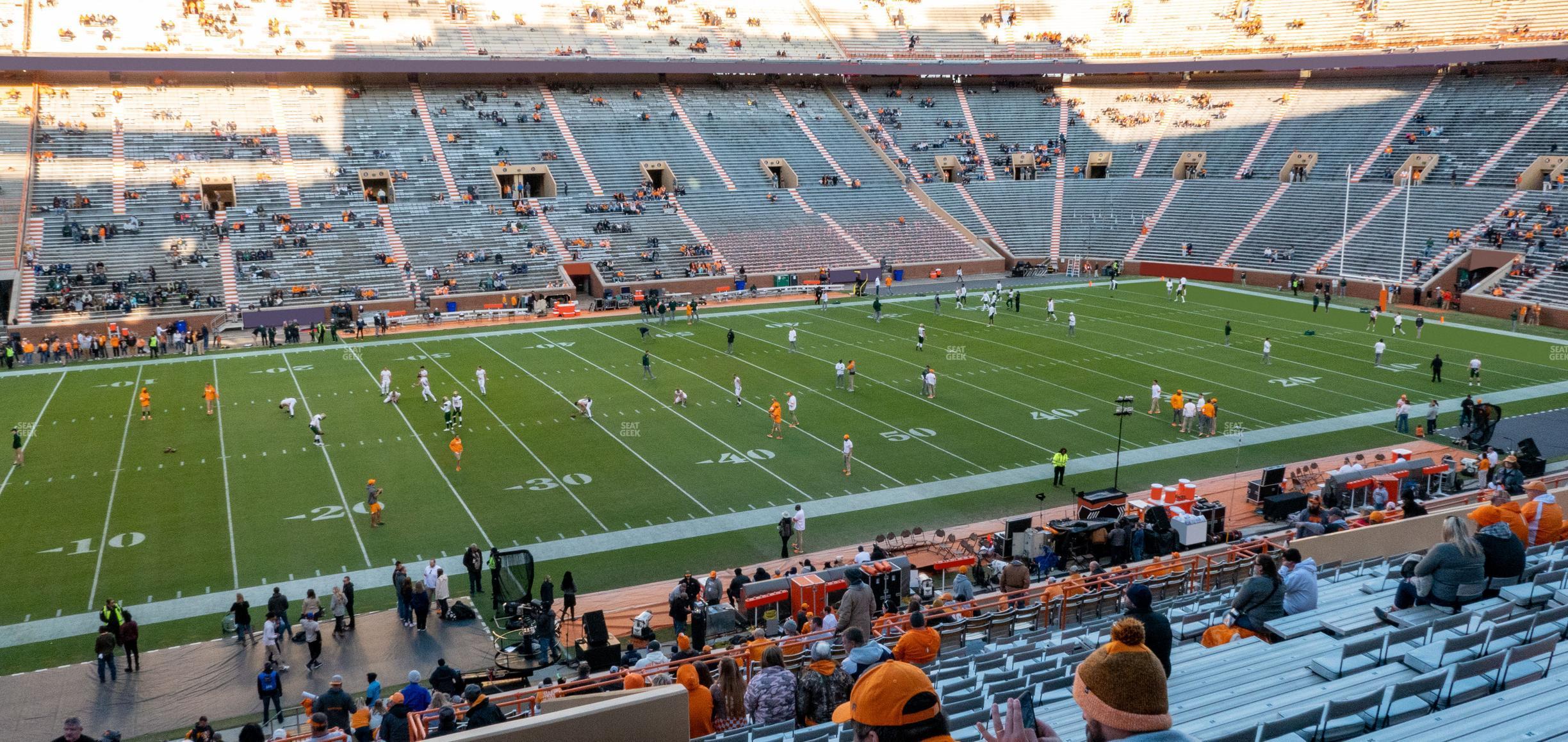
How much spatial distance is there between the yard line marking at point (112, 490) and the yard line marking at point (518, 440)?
8490mm

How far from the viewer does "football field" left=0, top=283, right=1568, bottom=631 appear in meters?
21.3

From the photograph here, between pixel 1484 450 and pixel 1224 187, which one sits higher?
pixel 1224 187

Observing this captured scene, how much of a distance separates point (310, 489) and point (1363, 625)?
68.6 feet

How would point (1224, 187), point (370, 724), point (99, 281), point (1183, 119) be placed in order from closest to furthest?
point (370, 724) < point (99, 281) < point (1224, 187) < point (1183, 119)

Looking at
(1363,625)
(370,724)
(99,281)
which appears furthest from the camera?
(99,281)

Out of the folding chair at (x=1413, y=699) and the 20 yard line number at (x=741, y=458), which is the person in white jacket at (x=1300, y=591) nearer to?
the folding chair at (x=1413, y=699)

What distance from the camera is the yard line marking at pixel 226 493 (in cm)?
1984

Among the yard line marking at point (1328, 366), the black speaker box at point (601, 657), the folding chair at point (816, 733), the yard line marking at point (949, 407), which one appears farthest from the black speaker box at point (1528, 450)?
the folding chair at point (816, 733)

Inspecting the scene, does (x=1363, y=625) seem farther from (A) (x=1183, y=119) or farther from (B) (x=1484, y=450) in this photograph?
(A) (x=1183, y=119)

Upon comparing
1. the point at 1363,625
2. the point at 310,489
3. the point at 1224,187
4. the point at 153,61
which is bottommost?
the point at 310,489

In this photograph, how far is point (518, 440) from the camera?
1093 inches

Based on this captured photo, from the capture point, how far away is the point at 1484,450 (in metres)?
25.2

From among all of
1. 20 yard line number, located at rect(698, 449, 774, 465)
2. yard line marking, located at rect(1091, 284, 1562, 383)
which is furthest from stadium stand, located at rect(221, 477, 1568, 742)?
yard line marking, located at rect(1091, 284, 1562, 383)

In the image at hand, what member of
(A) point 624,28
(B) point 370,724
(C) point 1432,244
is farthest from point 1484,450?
(A) point 624,28
